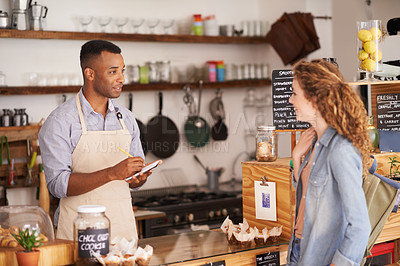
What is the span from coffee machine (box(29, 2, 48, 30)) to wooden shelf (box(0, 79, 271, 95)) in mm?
540

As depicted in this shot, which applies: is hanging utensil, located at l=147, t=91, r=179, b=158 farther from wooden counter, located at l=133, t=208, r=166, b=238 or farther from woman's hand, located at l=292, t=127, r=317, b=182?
woman's hand, located at l=292, t=127, r=317, b=182

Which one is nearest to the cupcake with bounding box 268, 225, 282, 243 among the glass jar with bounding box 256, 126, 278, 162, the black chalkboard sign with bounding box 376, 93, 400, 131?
the glass jar with bounding box 256, 126, 278, 162

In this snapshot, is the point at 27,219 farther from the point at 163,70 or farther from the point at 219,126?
the point at 219,126

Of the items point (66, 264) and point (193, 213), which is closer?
point (66, 264)

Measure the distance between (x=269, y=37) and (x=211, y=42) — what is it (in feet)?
2.16

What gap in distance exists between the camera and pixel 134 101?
6016 mm

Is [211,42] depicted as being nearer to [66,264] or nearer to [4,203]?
[4,203]

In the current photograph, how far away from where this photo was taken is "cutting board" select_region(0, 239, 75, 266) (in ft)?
7.68

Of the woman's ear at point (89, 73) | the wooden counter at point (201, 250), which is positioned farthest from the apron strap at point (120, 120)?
the wooden counter at point (201, 250)

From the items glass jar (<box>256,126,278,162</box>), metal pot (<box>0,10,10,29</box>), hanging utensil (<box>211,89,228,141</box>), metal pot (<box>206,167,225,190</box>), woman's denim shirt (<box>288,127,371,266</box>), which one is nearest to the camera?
woman's denim shirt (<box>288,127,371,266</box>)

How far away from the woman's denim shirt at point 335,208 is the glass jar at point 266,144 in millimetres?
831

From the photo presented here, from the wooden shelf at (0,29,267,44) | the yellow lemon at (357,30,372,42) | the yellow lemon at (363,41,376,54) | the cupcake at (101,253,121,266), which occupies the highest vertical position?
the wooden shelf at (0,29,267,44)

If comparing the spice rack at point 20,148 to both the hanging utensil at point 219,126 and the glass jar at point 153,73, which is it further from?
the hanging utensil at point 219,126

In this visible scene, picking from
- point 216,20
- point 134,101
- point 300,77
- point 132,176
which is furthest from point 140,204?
point 300,77
